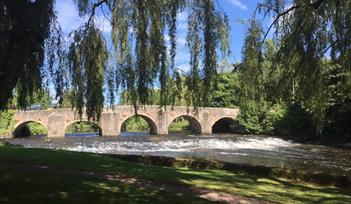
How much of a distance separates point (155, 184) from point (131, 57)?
294cm

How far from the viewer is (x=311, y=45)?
10562 millimetres

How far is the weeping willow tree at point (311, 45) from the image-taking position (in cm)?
1017

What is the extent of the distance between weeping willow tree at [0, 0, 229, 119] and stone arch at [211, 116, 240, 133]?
44704 millimetres

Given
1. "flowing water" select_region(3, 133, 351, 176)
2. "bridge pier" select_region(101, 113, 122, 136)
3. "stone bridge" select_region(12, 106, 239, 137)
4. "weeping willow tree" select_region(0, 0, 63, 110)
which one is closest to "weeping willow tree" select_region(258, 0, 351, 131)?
"weeping willow tree" select_region(0, 0, 63, 110)

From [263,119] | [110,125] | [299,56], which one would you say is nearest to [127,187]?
[299,56]

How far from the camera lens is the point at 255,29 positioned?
38.2 feet

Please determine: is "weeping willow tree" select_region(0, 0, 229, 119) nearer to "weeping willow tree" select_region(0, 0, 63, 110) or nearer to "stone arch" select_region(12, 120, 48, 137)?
"weeping willow tree" select_region(0, 0, 63, 110)

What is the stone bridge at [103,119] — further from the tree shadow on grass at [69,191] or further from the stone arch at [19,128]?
the tree shadow on grass at [69,191]

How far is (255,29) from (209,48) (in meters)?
2.54

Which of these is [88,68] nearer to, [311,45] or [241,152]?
[311,45]

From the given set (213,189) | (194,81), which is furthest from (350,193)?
(194,81)

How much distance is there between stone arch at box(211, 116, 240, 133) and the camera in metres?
55.1

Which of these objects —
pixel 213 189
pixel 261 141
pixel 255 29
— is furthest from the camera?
pixel 261 141

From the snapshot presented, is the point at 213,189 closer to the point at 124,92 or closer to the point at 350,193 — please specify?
the point at 124,92
